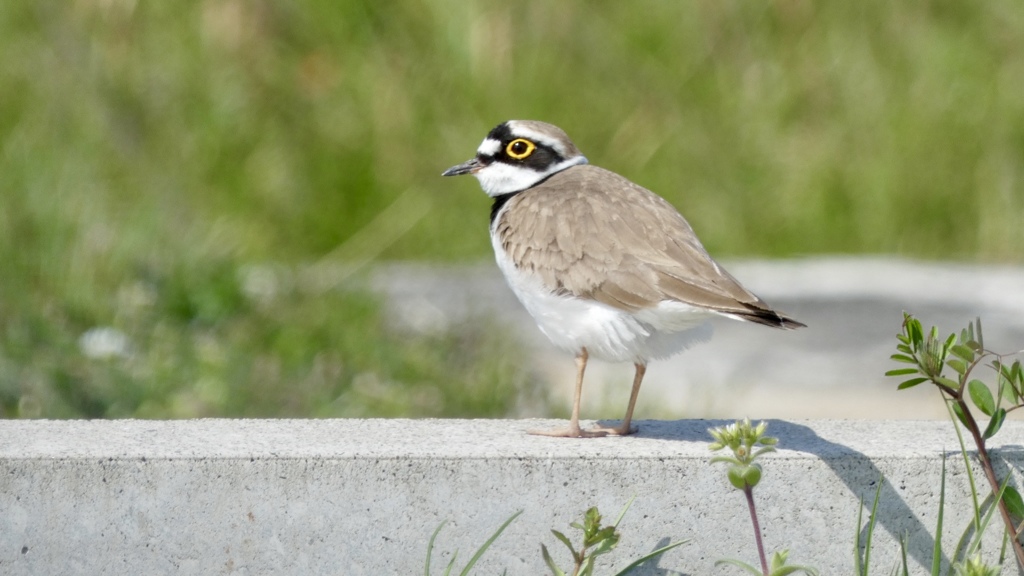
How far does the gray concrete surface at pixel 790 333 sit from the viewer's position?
6.94m

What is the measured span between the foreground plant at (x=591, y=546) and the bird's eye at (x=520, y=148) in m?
1.88

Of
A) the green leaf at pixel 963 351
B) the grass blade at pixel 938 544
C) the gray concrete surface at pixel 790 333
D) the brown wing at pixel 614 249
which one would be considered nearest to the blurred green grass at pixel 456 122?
the gray concrete surface at pixel 790 333

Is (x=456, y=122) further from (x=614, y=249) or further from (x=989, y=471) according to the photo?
(x=989, y=471)

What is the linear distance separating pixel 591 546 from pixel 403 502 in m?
0.47

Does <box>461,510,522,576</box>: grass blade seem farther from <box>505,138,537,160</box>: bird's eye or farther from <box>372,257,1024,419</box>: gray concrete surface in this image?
<box>372,257,1024,419</box>: gray concrete surface

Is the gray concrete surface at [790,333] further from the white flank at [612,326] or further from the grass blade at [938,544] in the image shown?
the grass blade at [938,544]

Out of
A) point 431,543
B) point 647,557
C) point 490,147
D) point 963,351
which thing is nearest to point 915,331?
point 963,351

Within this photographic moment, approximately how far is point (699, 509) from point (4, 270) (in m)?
4.58

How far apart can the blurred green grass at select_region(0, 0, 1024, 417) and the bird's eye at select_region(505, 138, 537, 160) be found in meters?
2.50

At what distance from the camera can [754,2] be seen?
44.3ft

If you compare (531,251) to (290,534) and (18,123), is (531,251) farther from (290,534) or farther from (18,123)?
(18,123)

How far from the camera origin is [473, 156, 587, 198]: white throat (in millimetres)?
4941

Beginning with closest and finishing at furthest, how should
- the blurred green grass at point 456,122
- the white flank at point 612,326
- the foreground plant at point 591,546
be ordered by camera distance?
1. the foreground plant at point 591,546
2. the white flank at point 612,326
3. the blurred green grass at point 456,122

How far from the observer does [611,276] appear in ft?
13.4
